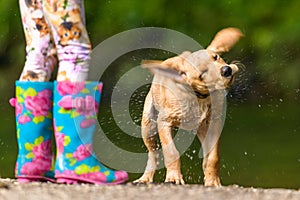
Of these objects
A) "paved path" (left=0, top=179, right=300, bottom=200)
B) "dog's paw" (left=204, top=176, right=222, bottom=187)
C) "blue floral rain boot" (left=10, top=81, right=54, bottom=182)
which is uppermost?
"blue floral rain boot" (left=10, top=81, right=54, bottom=182)

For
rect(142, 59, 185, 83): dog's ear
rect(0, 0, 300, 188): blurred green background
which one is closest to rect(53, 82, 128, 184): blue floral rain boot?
rect(142, 59, 185, 83): dog's ear

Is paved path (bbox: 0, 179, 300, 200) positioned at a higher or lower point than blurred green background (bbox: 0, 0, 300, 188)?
higher

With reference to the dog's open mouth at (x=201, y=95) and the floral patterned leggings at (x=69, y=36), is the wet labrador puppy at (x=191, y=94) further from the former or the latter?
the floral patterned leggings at (x=69, y=36)

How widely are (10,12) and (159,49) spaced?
7.58 m

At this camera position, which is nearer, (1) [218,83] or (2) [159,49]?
(1) [218,83]

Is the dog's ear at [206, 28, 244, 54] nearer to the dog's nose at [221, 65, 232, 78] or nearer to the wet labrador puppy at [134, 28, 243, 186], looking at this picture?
the wet labrador puppy at [134, 28, 243, 186]

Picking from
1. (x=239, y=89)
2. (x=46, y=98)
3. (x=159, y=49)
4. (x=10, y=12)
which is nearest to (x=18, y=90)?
(x=46, y=98)

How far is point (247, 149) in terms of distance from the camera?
30.9 ft

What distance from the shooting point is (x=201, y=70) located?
4793 mm

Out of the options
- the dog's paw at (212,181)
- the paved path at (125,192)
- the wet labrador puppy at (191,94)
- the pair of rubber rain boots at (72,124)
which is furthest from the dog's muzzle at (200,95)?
the pair of rubber rain boots at (72,124)

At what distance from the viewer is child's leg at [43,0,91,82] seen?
13.7ft

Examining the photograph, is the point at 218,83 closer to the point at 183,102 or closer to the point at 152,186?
the point at 183,102

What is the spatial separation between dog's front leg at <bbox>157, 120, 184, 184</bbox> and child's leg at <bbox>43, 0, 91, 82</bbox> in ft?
2.50

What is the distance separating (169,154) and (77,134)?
75 centimetres
